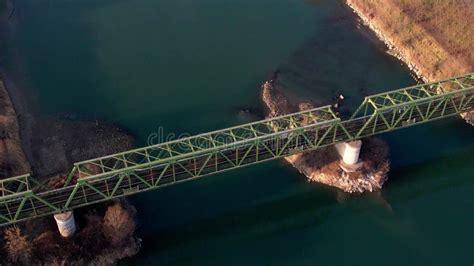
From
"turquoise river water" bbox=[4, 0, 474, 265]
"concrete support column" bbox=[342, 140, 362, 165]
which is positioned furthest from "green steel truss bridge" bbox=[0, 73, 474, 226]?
"turquoise river water" bbox=[4, 0, 474, 265]

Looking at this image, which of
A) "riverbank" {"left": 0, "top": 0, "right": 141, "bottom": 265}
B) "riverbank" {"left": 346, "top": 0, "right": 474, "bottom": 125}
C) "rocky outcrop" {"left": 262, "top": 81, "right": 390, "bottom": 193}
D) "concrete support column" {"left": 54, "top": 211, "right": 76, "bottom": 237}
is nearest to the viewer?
"concrete support column" {"left": 54, "top": 211, "right": 76, "bottom": 237}

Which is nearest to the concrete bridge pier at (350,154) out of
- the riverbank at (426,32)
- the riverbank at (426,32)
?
the riverbank at (426,32)

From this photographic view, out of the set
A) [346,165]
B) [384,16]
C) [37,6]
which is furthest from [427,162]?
[37,6]

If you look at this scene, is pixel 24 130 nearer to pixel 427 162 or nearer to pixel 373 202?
pixel 373 202

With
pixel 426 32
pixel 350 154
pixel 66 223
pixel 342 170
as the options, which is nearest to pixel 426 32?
pixel 426 32

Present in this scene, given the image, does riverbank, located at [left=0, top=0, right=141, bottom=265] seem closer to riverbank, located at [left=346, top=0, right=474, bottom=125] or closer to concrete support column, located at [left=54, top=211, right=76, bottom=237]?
concrete support column, located at [left=54, top=211, right=76, bottom=237]

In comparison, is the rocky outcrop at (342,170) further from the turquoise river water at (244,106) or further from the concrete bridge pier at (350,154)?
the turquoise river water at (244,106)
